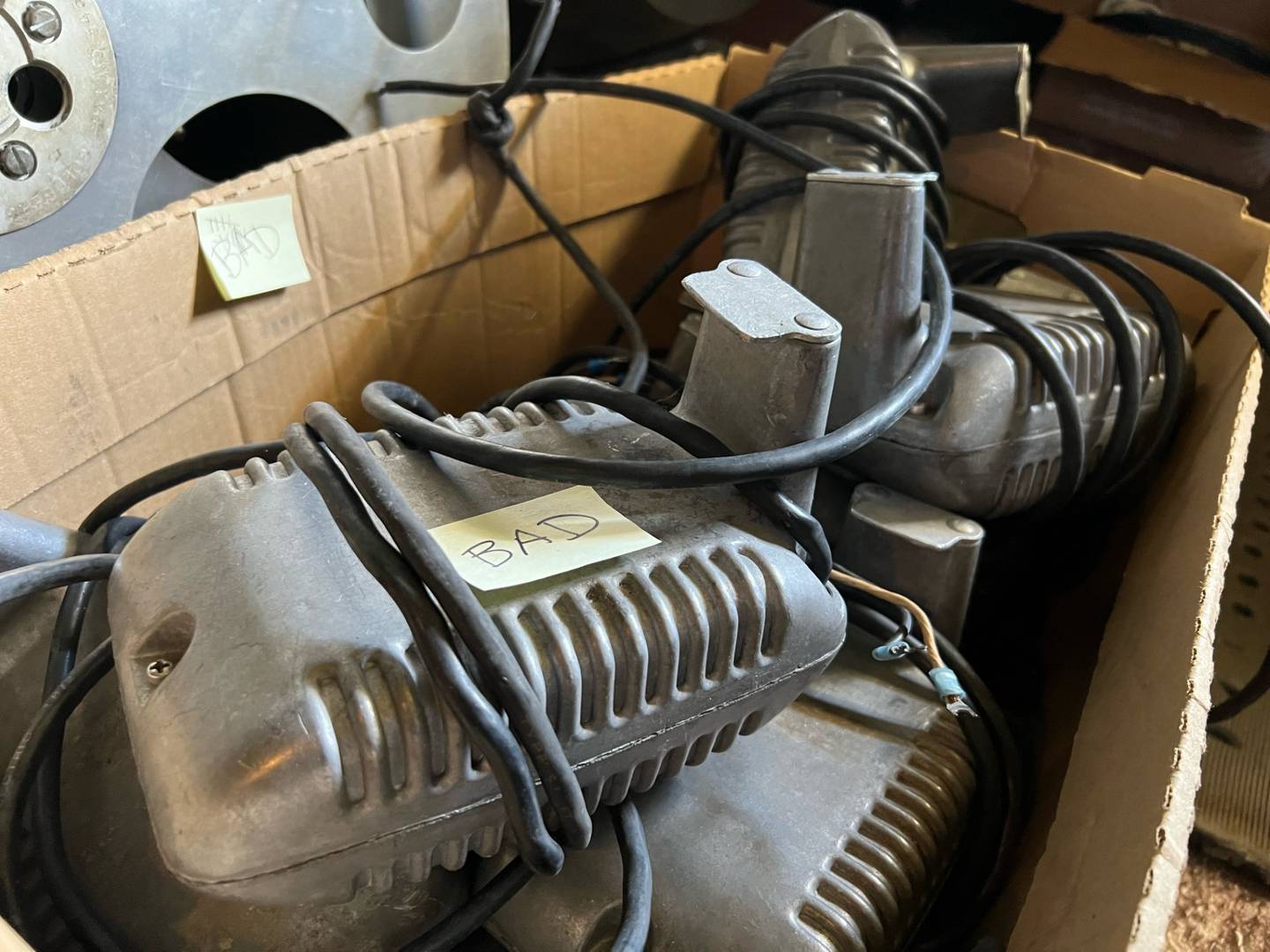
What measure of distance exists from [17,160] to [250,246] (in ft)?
0.44

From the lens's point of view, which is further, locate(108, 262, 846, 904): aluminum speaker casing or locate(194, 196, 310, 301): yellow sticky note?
locate(194, 196, 310, 301): yellow sticky note

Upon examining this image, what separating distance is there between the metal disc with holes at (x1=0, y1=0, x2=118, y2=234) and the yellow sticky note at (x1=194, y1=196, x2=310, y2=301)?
0.07 m

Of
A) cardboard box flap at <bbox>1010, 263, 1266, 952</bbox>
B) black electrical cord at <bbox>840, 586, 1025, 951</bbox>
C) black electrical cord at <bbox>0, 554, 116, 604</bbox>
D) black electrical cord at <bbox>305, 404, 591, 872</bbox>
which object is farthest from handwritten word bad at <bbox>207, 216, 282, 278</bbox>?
cardboard box flap at <bbox>1010, 263, 1266, 952</bbox>

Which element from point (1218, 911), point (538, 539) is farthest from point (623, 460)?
point (1218, 911)

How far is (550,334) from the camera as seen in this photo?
92 centimetres

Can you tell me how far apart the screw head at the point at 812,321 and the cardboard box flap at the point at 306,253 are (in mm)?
396

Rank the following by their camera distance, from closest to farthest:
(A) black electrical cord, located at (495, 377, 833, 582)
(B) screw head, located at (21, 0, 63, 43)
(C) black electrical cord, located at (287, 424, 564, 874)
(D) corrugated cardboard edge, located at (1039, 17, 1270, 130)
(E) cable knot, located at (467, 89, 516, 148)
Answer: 1. (C) black electrical cord, located at (287, 424, 564, 874)
2. (A) black electrical cord, located at (495, 377, 833, 582)
3. (B) screw head, located at (21, 0, 63, 43)
4. (E) cable knot, located at (467, 89, 516, 148)
5. (D) corrugated cardboard edge, located at (1039, 17, 1270, 130)

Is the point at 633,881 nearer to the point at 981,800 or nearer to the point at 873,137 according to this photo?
the point at 981,800

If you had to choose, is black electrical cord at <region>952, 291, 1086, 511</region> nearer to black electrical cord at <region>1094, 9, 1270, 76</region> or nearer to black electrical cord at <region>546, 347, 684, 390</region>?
black electrical cord at <region>546, 347, 684, 390</region>

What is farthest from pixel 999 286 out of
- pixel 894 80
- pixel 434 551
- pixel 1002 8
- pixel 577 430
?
pixel 434 551

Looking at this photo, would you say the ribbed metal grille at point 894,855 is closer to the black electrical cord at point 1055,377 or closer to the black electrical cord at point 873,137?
the black electrical cord at point 1055,377

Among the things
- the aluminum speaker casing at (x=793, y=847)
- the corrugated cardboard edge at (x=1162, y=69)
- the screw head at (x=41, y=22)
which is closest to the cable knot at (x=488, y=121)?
the screw head at (x=41, y=22)

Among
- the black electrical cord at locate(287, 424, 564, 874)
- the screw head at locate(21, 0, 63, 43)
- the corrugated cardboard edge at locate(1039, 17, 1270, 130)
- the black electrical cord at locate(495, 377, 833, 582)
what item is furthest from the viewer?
the corrugated cardboard edge at locate(1039, 17, 1270, 130)

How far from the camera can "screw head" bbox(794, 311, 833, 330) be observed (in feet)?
1.24
